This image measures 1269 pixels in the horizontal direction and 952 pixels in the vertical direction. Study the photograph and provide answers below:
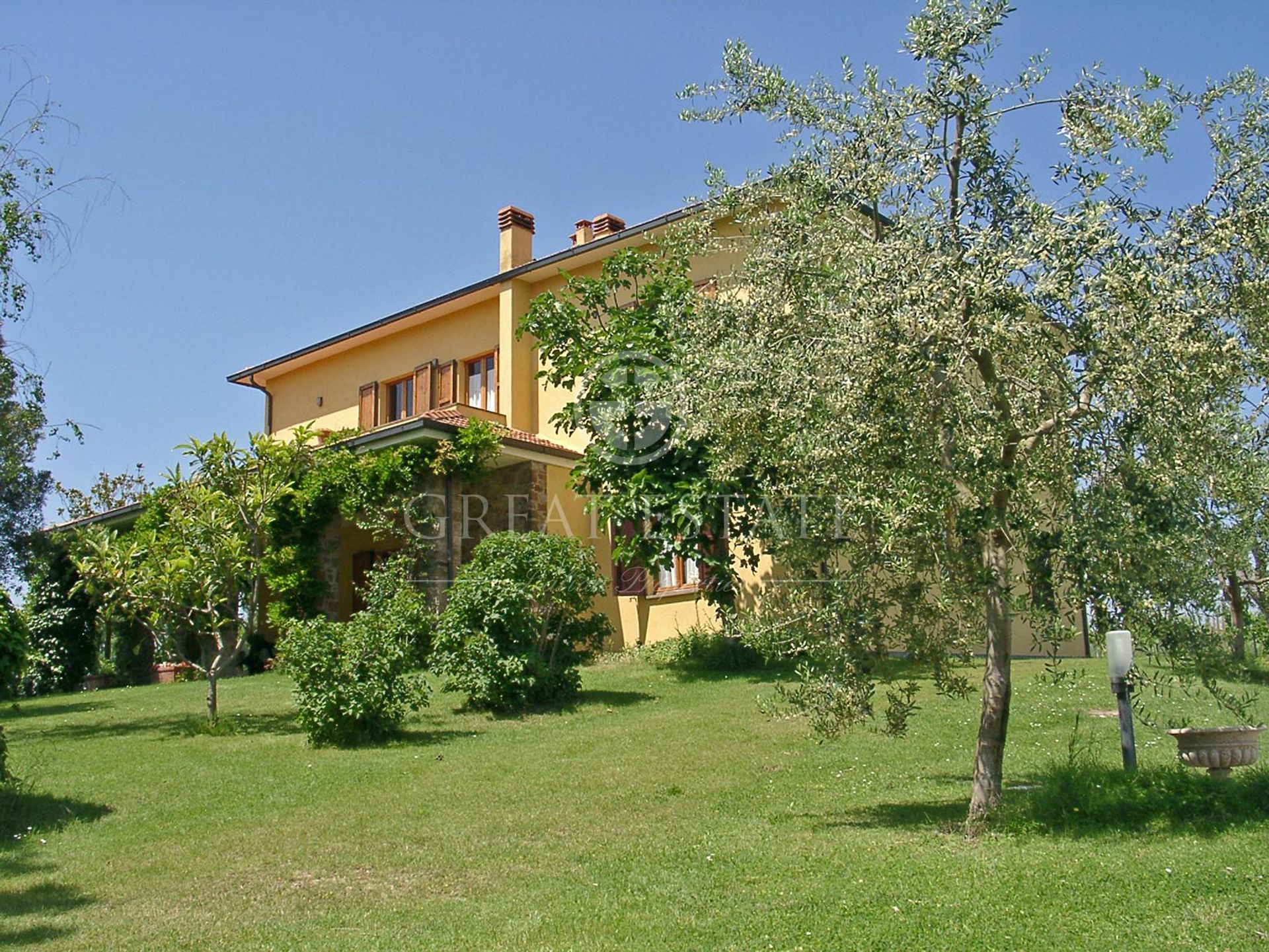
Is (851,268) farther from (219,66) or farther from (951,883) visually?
(219,66)

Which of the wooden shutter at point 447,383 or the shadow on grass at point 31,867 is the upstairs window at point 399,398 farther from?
the shadow on grass at point 31,867

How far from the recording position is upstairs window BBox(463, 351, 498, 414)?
21.5 meters

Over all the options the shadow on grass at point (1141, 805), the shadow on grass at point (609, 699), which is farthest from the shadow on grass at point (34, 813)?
the shadow on grass at point (1141, 805)

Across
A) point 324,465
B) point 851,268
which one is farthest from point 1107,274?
point 324,465

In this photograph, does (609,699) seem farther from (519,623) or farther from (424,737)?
(424,737)

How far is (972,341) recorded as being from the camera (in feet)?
19.9

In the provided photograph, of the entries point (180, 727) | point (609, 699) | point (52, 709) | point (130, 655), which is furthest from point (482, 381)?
point (180, 727)

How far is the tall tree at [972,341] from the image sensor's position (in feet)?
19.6

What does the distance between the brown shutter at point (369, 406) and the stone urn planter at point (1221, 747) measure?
18.7m

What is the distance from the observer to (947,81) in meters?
7.07

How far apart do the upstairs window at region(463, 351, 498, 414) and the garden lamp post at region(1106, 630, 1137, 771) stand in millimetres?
15068

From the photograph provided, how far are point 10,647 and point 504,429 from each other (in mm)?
9849

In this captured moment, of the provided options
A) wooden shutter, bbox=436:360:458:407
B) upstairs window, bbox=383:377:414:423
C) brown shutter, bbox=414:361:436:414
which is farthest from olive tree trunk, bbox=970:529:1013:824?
upstairs window, bbox=383:377:414:423

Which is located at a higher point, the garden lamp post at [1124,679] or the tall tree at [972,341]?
the tall tree at [972,341]
